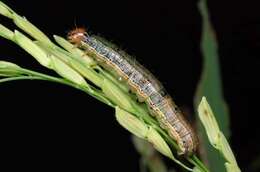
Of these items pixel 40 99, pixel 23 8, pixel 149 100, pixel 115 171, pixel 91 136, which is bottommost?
pixel 149 100

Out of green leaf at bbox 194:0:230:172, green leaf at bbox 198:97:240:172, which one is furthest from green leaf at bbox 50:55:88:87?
green leaf at bbox 194:0:230:172

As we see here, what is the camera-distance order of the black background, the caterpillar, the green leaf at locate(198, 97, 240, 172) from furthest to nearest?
the black background
the caterpillar
the green leaf at locate(198, 97, 240, 172)

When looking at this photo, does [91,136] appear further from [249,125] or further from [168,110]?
[168,110]

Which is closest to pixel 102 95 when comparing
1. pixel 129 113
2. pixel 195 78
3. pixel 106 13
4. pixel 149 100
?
pixel 129 113

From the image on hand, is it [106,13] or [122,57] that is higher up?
[106,13]

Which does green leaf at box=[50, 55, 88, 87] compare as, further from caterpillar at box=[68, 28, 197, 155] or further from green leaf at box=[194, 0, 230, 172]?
green leaf at box=[194, 0, 230, 172]

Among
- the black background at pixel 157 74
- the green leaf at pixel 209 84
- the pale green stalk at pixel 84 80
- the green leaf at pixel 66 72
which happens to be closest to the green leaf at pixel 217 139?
the pale green stalk at pixel 84 80

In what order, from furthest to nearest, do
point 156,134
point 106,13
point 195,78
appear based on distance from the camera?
point 195,78 < point 106,13 < point 156,134
